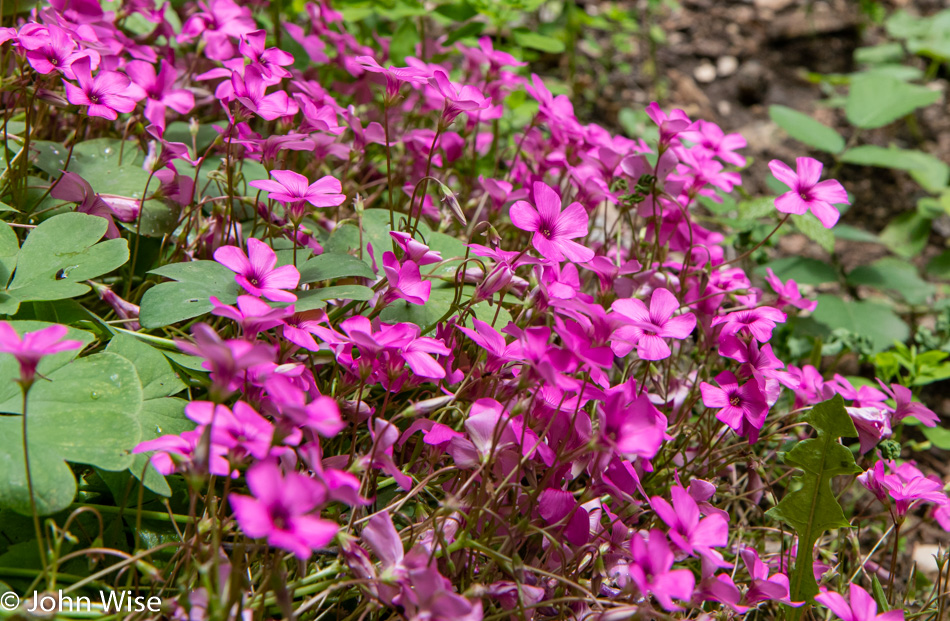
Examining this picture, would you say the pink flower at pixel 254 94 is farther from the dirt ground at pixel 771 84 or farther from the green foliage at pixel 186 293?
the dirt ground at pixel 771 84

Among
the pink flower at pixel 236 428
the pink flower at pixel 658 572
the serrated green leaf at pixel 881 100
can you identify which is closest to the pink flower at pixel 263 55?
the pink flower at pixel 236 428

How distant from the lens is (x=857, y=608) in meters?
0.78

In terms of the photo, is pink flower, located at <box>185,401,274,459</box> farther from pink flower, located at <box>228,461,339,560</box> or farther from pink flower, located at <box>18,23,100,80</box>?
pink flower, located at <box>18,23,100,80</box>

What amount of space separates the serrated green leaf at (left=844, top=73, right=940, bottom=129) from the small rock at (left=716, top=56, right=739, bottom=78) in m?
0.81

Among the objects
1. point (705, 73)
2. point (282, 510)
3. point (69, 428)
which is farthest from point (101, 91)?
point (705, 73)

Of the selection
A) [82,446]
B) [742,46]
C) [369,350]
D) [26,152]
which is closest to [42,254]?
[26,152]

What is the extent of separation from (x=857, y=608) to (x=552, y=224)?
58 cm

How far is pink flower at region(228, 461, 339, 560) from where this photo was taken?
1.71 ft

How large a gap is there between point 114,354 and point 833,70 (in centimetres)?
312

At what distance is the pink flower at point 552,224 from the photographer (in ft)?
2.87

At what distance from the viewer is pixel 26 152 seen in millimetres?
1051

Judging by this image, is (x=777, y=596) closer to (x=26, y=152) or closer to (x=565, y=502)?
(x=565, y=502)

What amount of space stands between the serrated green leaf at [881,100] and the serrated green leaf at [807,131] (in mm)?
148

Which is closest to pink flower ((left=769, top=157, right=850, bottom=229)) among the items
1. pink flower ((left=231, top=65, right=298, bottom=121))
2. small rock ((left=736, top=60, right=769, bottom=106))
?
pink flower ((left=231, top=65, right=298, bottom=121))
